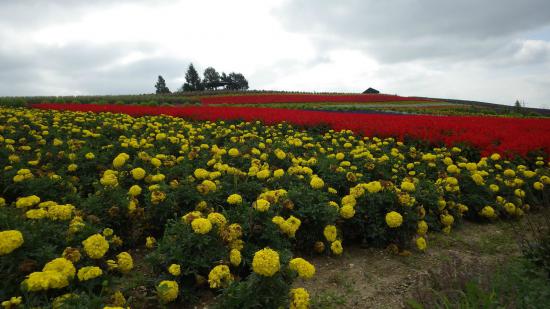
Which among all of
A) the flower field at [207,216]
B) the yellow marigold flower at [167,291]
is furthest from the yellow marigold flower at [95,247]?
the yellow marigold flower at [167,291]

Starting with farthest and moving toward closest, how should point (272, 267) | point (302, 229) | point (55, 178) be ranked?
point (55, 178), point (302, 229), point (272, 267)

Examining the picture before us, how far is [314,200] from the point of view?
3.97 m

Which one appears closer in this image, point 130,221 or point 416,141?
point 130,221

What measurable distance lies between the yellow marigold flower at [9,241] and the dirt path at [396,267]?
2281mm

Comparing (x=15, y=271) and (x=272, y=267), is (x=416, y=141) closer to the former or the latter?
(x=272, y=267)

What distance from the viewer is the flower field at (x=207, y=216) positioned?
2.38m

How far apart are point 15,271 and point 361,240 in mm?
3459

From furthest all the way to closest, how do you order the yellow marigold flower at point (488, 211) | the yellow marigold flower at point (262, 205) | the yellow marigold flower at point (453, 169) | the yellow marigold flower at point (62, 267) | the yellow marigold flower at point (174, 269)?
the yellow marigold flower at point (453, 169) < the yellow marigold flower at point (488, 211) < the yellow marigold flower at point (262, 205) < the yellow marigold flower at point (174, 269) < the yellow marigold flower at point (62, 267)

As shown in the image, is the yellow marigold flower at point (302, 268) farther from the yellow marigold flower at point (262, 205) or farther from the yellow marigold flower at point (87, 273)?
the yellow marigold flower at point (87, 273)

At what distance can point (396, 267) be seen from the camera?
12.5ft

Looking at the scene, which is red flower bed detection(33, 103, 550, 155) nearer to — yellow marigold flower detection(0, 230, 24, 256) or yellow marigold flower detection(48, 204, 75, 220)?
yellow marigold flower detection(48, 204, 75, 220)

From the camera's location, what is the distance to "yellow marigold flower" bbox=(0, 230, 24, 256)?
7.28 ft

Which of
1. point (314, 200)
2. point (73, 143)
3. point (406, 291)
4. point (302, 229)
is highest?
point (73, 143)

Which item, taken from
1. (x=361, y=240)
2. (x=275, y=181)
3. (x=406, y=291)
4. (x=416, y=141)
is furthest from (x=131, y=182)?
(x=416, y=141)
